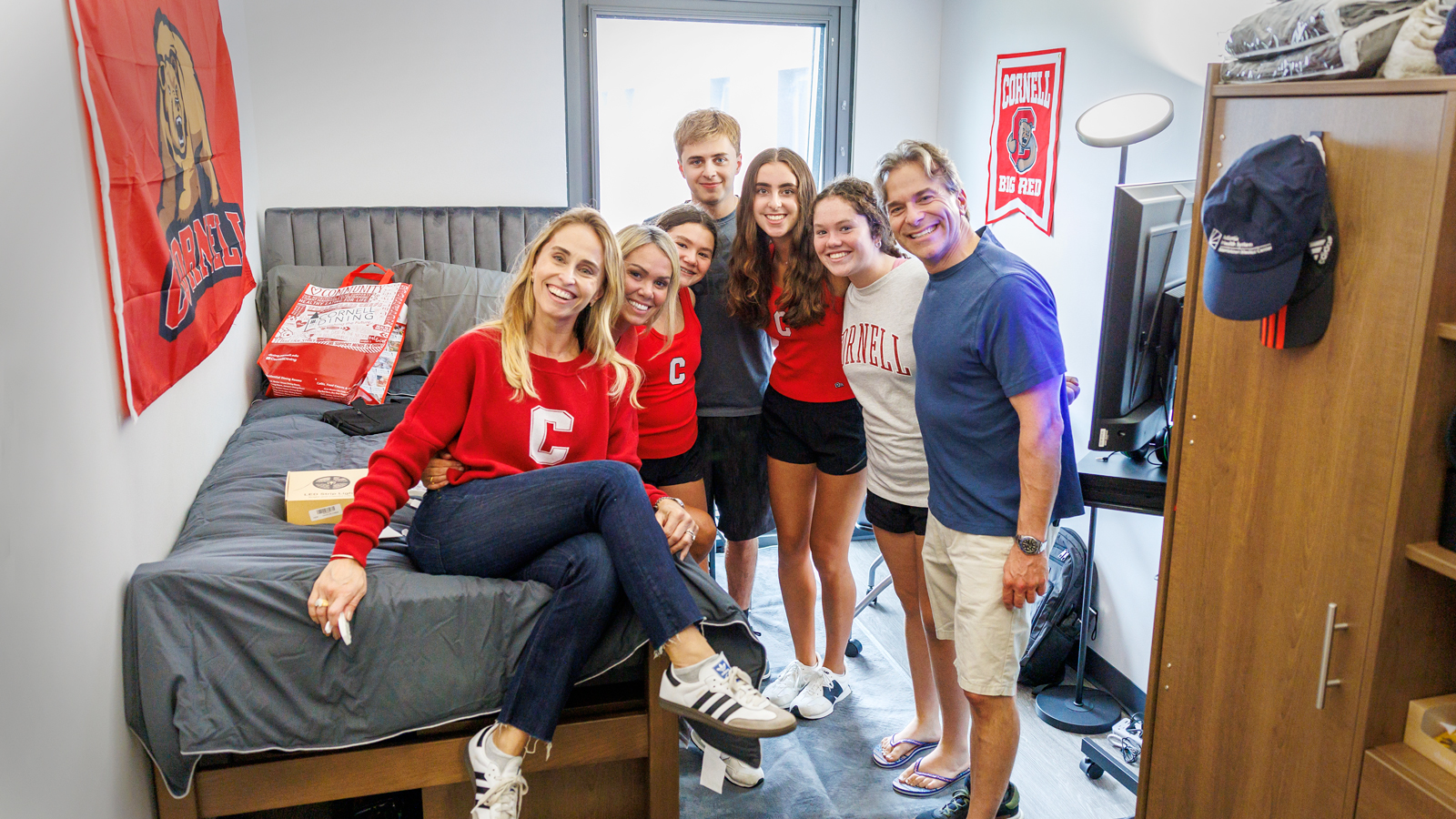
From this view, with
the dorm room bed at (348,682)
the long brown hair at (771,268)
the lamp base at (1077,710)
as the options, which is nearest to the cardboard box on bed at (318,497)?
the dorm room bed at (348,682)

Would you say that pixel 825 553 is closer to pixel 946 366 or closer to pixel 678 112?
pixel 946 366

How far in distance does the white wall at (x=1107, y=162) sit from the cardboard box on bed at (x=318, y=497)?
1.94 m

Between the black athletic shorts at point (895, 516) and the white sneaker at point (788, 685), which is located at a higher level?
the black athletic shorts at point (895, 516)

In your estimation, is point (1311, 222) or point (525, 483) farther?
point (525, 483)

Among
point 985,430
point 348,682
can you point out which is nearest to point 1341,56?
point 985,430

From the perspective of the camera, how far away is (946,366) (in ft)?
6.10

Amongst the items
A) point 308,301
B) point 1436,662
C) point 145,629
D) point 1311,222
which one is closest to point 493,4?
point 308,301

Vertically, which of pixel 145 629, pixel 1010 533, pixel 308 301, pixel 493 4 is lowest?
pixel 145 629

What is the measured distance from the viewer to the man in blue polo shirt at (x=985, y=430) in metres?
1.77

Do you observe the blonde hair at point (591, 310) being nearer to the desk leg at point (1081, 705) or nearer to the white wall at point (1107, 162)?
the desk leg at point (1081, 705)

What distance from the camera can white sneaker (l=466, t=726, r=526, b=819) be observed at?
5.68ft

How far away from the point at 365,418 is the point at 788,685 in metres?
1.42

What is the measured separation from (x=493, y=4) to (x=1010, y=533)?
2.93m

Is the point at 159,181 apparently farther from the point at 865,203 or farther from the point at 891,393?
the point at 891,393
